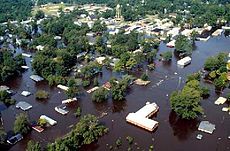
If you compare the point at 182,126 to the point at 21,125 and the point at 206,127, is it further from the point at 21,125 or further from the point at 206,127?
the point at 21,125

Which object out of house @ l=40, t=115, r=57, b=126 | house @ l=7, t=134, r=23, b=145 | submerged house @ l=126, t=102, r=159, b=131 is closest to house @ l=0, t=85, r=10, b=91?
house @ l=40, t=115, r=57, b=126

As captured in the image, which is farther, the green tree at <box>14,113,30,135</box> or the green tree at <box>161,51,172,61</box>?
the green tree at <box>161,51,172,61</box>

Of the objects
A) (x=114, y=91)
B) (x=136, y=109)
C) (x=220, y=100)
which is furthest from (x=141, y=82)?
(x=220, y=100)

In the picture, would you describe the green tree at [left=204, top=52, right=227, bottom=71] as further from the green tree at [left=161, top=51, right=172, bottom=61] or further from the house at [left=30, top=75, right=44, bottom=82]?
the house at [left=30, top=75, right=44, bottom=82]

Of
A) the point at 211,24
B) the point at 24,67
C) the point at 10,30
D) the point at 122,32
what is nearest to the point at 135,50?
the point at 122,32

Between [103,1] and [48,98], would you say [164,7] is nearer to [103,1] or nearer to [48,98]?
[103,1]

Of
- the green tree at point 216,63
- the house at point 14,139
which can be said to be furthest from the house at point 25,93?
the green tree at point 216,63
